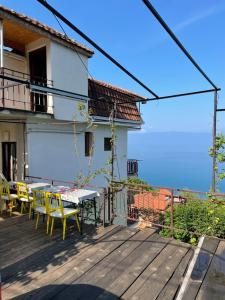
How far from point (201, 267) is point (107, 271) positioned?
1595 mm

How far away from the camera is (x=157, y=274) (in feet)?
13.0

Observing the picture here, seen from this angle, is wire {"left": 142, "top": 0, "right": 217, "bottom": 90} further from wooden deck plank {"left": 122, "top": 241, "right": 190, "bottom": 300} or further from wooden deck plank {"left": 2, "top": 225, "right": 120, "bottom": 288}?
wooden deck plank {"left": 2, "top": 225, "right": 120, "bottom": 288}

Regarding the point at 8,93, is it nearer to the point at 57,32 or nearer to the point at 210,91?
the point at 57,32

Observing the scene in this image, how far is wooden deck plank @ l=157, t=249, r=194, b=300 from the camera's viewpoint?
11.2 feet

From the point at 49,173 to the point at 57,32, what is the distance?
538cm

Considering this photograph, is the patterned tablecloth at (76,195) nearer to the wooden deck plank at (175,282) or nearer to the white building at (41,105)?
the white building at (41,105)

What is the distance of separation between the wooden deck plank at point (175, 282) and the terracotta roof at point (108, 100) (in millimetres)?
7343

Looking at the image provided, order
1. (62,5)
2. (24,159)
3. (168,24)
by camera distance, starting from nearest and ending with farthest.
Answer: (168,24) → (62,5) → (24,159)

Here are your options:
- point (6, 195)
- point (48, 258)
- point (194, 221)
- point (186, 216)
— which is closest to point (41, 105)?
point (6, 195)

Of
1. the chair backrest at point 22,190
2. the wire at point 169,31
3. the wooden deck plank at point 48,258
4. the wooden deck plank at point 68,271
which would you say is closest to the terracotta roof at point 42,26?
the chair backrest at point 22,190

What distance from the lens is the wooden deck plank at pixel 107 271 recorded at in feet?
11.4

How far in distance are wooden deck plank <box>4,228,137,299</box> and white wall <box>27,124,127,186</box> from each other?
16.2 ft

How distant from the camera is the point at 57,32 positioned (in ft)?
29.1

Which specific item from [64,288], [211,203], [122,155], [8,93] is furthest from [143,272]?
[122,155]
